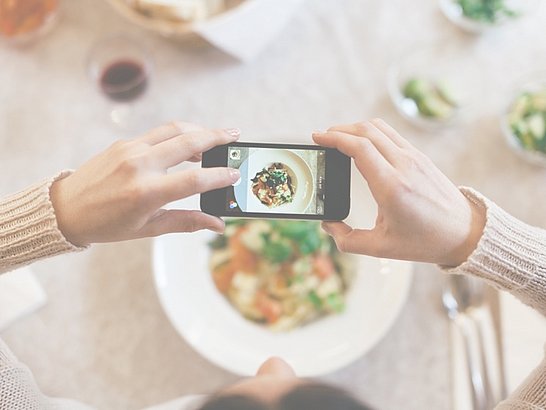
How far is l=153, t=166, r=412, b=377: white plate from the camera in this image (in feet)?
2.86

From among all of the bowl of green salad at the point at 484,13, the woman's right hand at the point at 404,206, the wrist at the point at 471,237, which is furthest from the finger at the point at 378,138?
the bowl of green salad at the point at 484,13

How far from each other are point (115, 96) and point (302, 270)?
1.51ft

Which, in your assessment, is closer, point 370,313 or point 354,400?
point 354,400

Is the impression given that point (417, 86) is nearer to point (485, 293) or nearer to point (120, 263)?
point (485, 293)

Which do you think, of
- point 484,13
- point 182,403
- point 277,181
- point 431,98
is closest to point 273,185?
point 277,181

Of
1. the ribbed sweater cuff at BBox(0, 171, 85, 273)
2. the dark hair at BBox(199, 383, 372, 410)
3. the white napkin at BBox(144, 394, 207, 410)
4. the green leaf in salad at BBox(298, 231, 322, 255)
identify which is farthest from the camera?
the green leaf in salad at BBox(298, 231, 322, 255)

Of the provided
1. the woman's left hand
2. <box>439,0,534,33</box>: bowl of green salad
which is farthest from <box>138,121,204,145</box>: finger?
<box>439,0,534,33</box>: bowl of green salad

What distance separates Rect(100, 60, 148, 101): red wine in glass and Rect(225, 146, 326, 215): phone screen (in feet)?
1.43

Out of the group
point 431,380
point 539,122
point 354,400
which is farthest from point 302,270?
point 539,122

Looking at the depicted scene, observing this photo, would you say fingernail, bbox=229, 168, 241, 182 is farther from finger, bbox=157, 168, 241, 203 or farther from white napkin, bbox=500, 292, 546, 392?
white napkin, bbox=500, 292, 546, 392

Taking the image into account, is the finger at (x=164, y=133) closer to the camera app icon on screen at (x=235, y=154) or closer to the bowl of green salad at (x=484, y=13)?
the camera app icon on screen at (x=235, y=154)

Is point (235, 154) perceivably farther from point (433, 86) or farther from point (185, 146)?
point (433, 86)

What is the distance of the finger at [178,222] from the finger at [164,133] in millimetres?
90

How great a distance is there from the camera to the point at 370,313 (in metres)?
0.89
